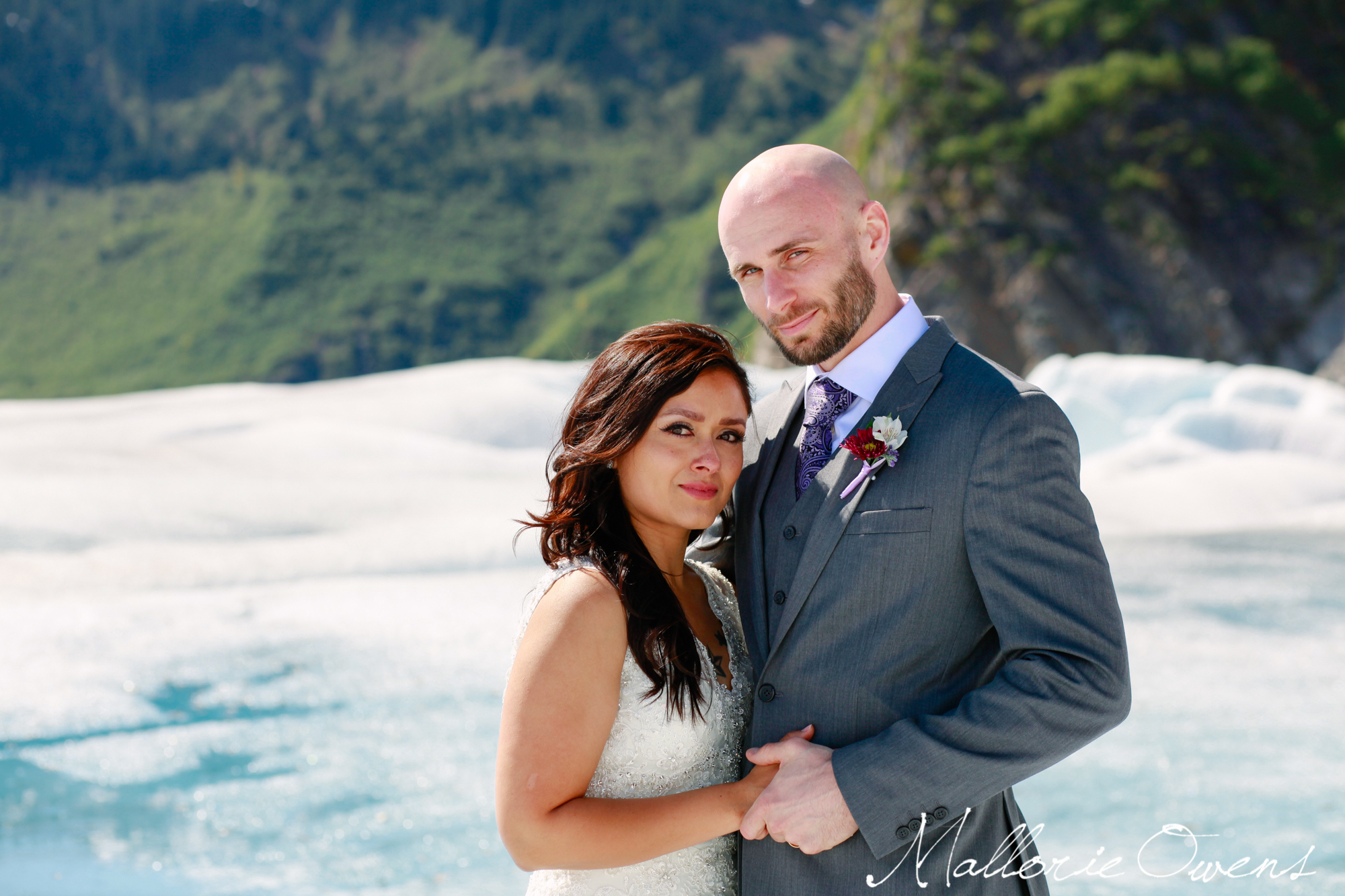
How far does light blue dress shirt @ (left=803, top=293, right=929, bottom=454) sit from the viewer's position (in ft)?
5.93

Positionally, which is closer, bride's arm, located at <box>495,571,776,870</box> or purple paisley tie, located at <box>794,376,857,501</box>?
bride's arm, located at <box>495,571,776,870</box>

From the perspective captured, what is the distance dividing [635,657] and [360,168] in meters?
62.0

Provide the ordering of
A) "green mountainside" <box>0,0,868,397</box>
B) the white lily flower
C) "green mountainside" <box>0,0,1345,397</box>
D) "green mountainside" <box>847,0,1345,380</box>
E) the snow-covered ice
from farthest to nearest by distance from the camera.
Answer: "green mountainside" <box>0,0,868,397</box> < "green mountainside" <box>0,0,1345,397</box> < "green mountainside" <box>847,0,1345,380</box> < the snow-covered ice < the white lily flower

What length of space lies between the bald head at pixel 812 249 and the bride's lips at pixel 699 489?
0.25 meters

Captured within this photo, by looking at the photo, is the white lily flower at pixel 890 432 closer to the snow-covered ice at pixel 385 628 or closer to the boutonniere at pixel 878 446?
the boutonniere at pixel 878 446

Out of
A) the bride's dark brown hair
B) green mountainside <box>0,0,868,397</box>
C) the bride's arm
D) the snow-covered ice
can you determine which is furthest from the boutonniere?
green mountainside <box>0,0,868,397</box>

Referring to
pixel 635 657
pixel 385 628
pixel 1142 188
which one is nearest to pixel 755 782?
pixel 635 657

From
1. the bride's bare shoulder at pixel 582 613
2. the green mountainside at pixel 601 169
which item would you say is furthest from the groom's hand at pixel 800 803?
the green mountainside at pixel 601 169

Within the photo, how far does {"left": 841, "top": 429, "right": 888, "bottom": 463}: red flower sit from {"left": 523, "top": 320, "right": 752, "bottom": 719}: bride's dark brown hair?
0.96 feet

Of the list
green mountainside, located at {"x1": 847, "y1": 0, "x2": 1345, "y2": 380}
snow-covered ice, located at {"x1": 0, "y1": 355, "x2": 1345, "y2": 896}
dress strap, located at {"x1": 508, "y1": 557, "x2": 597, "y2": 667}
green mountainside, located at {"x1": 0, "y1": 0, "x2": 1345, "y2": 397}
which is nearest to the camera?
dress strap, located at {"x1": 508, "y1": 557, "x2": 597, "y2": 667}

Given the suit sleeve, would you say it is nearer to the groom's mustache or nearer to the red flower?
the red flower

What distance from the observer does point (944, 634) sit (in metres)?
1.66

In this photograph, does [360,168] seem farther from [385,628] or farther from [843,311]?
→ [843,311]

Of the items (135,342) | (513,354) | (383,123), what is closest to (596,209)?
(513,354)
